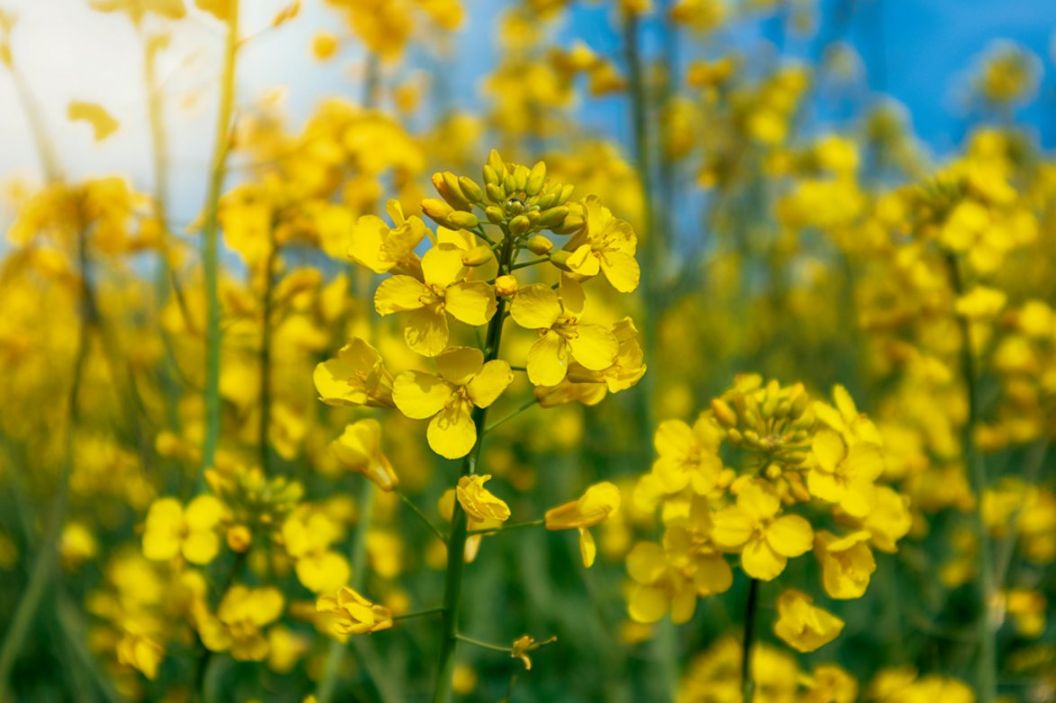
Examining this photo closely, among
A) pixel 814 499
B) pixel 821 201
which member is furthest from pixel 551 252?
pixel 821 201

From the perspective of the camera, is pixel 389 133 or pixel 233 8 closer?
pixel 233 8

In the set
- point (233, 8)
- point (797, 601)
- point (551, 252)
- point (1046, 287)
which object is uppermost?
point (233, 8)

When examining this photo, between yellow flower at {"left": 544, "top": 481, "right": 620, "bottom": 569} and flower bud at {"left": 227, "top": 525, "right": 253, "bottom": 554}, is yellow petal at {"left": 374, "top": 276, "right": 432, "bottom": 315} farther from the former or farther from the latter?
flower bud at {"left": 227, "top": 525, "right": 253, "bottom": 554}

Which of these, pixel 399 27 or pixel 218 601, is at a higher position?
pixel 399 27

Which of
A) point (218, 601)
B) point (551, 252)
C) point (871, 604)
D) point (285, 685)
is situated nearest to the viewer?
point (551, 252)

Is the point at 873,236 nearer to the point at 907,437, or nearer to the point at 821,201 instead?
the point at 907,437

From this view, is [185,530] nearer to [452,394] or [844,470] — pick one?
[452,394]

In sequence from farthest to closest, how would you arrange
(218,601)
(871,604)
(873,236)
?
(871,604) < (873,236) < (218,601)
